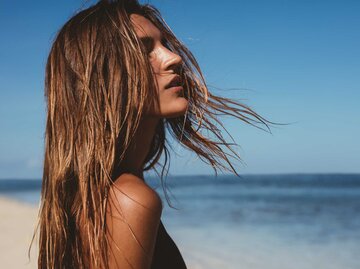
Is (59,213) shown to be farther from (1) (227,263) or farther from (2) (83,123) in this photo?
(1) (227,263)

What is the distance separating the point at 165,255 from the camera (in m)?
1.92

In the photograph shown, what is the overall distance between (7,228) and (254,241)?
547 cm

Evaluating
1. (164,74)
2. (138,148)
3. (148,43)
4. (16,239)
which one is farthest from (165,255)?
(16,239)

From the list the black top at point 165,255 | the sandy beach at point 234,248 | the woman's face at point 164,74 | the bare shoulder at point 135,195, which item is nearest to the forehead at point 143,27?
the woman's face at point 164,74

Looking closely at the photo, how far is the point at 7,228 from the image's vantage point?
12.1m

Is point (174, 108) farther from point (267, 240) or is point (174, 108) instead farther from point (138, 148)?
point (267, 240)

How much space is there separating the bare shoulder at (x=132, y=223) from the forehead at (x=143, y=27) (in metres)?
0.56

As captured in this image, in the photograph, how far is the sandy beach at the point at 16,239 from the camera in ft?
27.7

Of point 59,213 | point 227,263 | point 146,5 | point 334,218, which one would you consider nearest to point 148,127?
point 59,213

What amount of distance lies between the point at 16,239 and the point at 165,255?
933 centimetres

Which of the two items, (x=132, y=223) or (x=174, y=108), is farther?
(x=174, y=108)

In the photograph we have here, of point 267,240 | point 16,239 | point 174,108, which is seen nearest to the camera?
point 174,108

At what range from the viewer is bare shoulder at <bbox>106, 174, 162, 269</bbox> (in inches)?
59.6

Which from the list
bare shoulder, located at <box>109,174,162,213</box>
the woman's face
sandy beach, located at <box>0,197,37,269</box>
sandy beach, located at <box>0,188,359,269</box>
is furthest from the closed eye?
sandy beach, located at <box>0,188,359,269</box>
